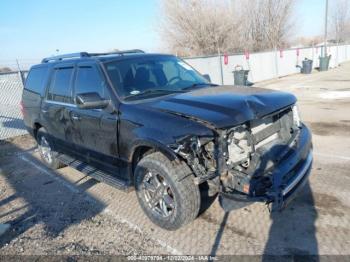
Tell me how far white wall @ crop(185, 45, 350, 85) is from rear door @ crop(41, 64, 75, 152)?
10.5 metres

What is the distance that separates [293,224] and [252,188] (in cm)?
90

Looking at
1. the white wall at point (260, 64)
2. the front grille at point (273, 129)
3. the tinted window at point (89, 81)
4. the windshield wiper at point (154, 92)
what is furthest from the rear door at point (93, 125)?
the white wall at point (260, 64)

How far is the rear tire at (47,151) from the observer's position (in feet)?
20.9

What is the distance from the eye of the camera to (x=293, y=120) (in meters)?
4.35

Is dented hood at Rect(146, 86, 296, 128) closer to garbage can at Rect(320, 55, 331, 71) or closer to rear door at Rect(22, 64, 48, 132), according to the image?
rear door at Rect(22, 64, 48, 132)

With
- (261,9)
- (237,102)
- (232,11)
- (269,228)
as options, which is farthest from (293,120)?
(261,9)

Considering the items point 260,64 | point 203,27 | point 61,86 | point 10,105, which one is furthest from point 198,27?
point 61,86

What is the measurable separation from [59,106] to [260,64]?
16857 mm

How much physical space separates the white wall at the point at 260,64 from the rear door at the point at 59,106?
1051cm

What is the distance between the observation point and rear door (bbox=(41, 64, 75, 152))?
5273 millimetres

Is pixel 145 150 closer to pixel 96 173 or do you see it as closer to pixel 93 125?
pixel 93 125

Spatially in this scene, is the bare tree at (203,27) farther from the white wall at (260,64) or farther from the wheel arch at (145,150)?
the wheel arch at (145,150)

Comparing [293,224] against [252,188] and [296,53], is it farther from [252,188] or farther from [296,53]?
[296,53]

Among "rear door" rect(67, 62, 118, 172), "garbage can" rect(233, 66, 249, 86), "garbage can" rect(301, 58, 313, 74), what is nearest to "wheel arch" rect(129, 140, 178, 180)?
"rear door" rect(67, 62, 118, 172)
